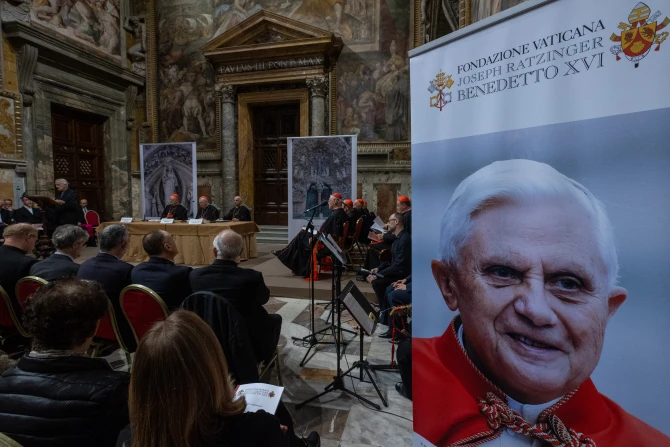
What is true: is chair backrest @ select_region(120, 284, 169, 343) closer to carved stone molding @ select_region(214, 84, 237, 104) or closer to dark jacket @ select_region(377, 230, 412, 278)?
dark jacket @ select_region(377, 230, 412, 278)

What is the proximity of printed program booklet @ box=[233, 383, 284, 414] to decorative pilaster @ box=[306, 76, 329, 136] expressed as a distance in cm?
963

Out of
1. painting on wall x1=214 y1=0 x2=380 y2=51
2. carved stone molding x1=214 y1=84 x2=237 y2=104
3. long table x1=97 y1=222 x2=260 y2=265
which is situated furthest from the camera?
carved stone molding x1=214 y1=84 x2=237 y2=104

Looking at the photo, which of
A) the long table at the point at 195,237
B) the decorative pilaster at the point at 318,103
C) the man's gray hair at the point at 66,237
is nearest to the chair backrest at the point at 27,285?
the man's gray hair at the point at 66,237

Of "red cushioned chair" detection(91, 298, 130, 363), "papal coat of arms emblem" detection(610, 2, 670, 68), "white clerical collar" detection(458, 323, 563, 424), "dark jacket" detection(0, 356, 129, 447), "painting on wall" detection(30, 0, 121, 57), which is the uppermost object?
"painting on wall" detection(30, 0, 121, 57)

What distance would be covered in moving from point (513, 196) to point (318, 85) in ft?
32.5

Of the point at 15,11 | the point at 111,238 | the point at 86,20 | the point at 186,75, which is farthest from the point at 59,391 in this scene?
the point at 86,20

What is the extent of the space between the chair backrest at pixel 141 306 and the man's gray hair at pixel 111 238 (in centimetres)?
60

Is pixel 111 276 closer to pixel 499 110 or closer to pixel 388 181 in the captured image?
pixel 499 110

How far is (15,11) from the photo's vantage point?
27.1 ft

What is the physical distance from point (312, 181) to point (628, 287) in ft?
25.5

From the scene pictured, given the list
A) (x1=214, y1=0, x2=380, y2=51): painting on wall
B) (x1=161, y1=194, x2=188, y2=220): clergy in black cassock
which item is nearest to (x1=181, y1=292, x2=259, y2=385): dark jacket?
(x1=161, y1=194, x2=188, y2=220): clergy in black cassock

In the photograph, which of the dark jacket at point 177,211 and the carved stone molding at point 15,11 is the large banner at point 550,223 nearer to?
the dark jacket at point 177,211

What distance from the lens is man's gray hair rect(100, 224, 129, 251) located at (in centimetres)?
288

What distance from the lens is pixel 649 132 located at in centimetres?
106
